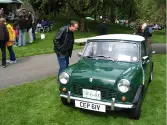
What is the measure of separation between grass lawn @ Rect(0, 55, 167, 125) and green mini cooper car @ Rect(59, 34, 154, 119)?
0.30 metres

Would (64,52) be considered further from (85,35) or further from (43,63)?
(85,35)

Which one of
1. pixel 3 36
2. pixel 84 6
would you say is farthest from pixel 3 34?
pixel 84 6

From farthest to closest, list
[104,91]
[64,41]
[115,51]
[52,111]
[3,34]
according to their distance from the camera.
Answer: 1. [3,34]
2. [64,41]
3. [115,51]
4. [52,111]
5. [104,91]

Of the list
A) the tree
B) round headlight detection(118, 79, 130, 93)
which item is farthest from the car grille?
the tree

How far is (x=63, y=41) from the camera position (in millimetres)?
7863

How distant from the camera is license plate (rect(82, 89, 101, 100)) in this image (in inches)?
227

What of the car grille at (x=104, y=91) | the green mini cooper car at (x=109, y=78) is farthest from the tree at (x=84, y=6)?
the car grille at (x=104, y=91)

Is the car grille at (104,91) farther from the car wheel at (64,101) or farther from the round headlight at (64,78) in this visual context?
the car wheel at (64,101)

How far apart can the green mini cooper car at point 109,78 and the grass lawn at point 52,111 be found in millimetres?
304

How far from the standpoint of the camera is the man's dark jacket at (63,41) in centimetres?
774

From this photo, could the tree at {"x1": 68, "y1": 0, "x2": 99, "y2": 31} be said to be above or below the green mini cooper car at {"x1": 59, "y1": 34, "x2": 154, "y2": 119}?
above

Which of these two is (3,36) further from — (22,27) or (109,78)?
(109,78)

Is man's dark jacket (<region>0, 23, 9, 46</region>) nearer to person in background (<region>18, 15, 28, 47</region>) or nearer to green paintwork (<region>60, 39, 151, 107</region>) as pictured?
person in background (<region>18, 15, 28, 47</region>)

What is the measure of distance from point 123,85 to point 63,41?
2.86m
